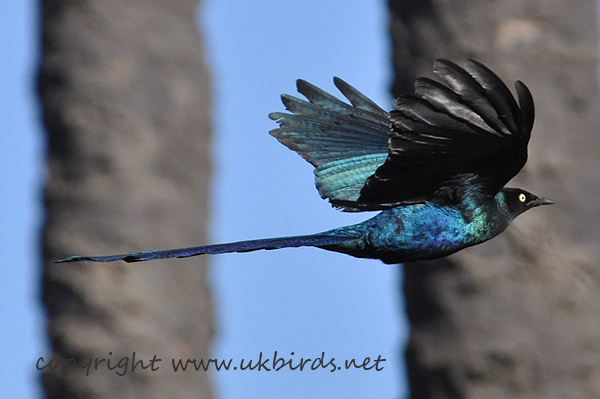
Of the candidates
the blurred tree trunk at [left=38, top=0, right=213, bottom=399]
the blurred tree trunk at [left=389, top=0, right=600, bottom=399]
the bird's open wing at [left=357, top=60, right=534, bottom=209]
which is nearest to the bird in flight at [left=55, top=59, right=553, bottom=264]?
the bird's open wing at [left=357, top=60, right=534, bottom=209]

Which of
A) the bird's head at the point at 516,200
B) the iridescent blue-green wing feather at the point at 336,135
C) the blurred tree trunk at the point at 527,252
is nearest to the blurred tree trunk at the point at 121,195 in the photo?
the blurred tree trunk at the point at 527,252

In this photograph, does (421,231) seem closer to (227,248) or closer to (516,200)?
(516,200)

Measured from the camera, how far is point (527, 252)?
200 inches

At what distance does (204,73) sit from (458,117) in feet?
13.2

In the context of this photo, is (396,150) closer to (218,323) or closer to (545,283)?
(545,283)

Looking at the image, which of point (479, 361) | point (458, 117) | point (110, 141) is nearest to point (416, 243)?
point (458, 117)

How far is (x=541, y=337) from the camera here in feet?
16.5

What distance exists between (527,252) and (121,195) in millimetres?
2383

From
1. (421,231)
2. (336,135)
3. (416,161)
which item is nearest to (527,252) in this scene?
(336,135)

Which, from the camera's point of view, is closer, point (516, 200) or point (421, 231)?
point (421, 231)

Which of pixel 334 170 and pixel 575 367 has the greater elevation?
pixel 334 170

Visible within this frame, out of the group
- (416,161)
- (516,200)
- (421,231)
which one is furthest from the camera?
(516,200)

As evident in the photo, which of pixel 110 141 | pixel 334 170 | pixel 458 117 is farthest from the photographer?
pixel 110 141

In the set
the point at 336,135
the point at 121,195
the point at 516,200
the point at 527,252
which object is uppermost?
the point at 336,135
